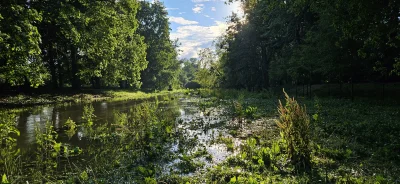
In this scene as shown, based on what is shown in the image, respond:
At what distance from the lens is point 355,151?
24.9 feet

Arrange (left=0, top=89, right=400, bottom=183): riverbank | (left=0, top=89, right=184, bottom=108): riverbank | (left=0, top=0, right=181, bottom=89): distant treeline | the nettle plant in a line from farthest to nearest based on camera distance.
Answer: (left=0, top=89, right=184, bottom=108): riverbank → (left=0, top=0, right=181, bottom=89): distant treeline → the nettle plant → (left=0, top=89, right=400, bottom=183): riverbank

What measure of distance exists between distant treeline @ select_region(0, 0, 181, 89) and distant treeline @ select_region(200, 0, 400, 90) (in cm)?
1395

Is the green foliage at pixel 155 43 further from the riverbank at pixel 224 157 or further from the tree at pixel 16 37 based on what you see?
the riverbank at pixel 224 157

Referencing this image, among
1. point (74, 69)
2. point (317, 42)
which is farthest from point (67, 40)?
point (317, 42)

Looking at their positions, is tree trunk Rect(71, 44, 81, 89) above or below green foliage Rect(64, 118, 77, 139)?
above

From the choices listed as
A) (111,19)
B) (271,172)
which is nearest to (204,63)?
(111,19)

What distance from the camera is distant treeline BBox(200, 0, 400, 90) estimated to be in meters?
10.8

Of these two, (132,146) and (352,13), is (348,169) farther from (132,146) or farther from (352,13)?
(352,13)

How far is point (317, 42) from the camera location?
22562 millimetres

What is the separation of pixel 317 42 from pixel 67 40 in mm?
25558

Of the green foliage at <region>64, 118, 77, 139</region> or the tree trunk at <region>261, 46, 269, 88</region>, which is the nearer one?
the green foliage at <region>64, 118, 77, 139</region>

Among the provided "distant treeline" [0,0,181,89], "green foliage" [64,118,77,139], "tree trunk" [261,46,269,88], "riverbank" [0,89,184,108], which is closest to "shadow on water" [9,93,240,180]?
"green foliage" [64,118,77,139]

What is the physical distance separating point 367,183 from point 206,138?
6016 millimetres

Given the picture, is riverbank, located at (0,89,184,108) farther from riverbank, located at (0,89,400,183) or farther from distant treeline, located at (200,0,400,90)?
distant treeline, located at (200,0,400,90)
